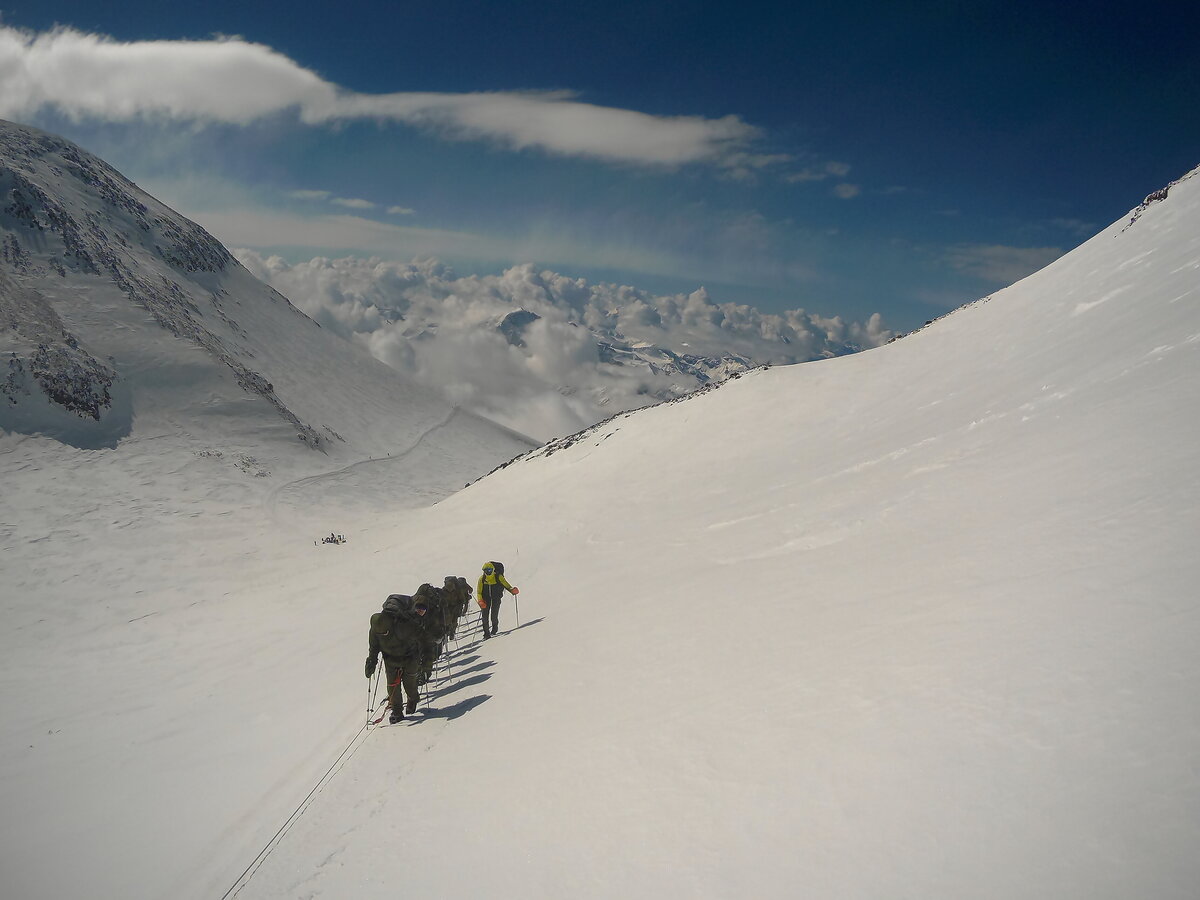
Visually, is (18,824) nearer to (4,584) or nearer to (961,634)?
(961,634)

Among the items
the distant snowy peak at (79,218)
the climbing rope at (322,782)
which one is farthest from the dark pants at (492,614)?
the distant snowy peak at (79,218)

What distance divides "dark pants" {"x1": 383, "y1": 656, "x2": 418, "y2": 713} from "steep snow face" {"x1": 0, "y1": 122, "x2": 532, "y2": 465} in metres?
43.8

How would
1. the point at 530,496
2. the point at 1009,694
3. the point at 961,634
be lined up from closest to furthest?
the point at 1009,694
the point at 961,634
the point at 530,496

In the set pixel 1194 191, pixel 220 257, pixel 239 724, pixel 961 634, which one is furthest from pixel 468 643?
pixel 220 257

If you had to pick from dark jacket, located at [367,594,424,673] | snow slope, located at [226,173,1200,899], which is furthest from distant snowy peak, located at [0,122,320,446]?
snow slope, located at [226,173,1200,899]

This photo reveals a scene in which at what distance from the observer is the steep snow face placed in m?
42.8

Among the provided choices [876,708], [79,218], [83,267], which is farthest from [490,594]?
[79,218]

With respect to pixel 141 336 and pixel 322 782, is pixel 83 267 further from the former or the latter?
pixel 322 782

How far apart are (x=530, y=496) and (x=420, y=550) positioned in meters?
6.70

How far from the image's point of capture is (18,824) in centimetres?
712

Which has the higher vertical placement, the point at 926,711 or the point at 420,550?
the point at 420,550

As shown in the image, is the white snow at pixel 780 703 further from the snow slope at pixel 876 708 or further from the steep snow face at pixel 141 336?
the steep snow face at pixel 141 336

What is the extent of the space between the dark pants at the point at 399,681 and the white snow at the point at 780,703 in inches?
21.0

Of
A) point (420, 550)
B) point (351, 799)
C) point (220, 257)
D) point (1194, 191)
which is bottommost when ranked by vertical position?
point (351, 799)
